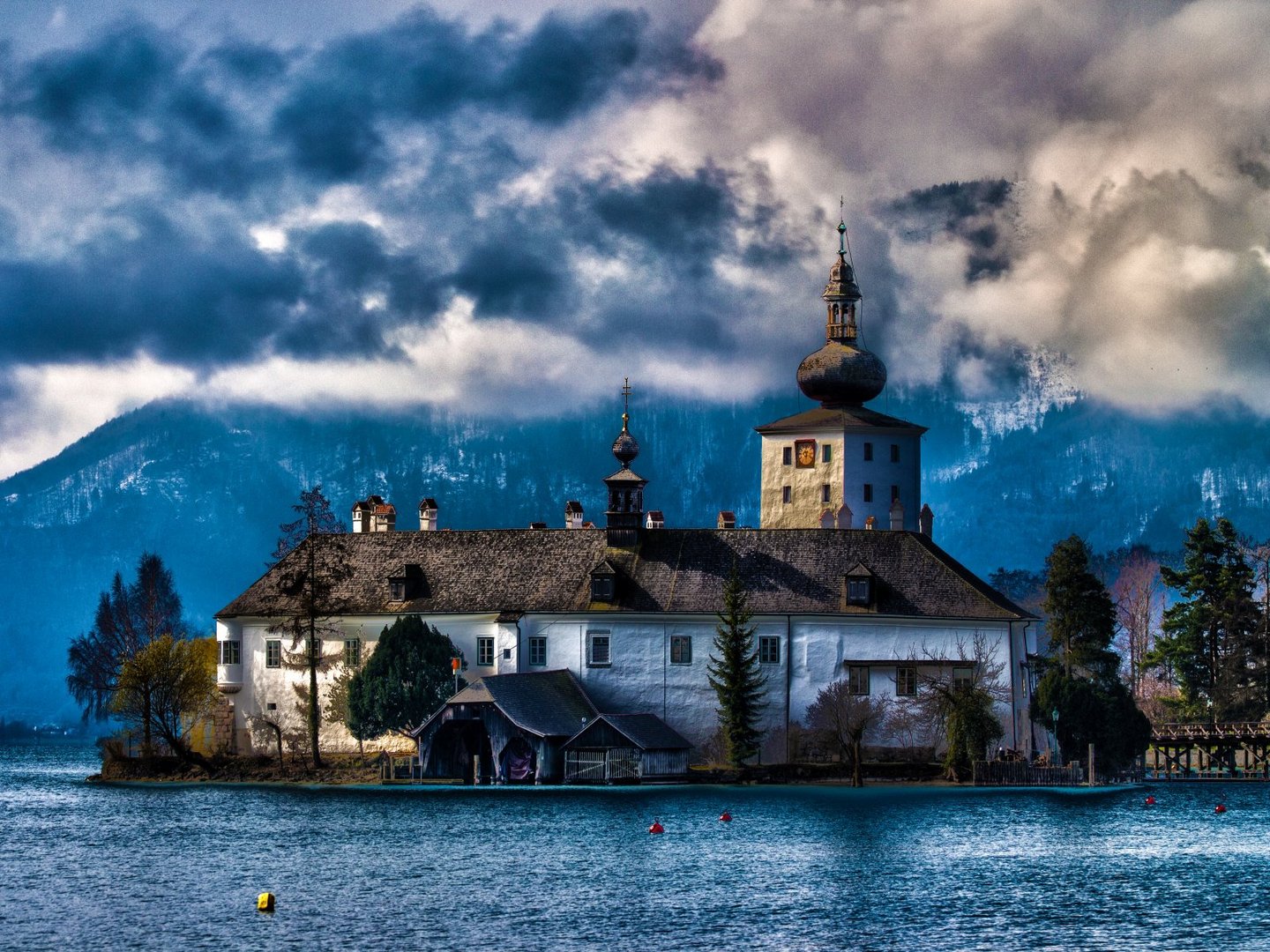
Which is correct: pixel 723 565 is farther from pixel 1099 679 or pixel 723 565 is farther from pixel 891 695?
pixel 1099 679

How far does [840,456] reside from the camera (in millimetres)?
129750

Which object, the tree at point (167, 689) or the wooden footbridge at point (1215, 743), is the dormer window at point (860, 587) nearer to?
the wooden footbridge at point (1215, 743)

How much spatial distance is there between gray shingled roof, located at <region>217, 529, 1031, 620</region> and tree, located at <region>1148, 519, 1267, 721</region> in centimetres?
1593

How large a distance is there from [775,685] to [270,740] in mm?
22860

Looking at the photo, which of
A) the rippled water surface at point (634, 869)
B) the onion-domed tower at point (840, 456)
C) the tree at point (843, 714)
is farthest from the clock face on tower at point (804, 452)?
the rippled water surface at point (634, 869)

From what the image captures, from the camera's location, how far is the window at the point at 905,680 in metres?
102

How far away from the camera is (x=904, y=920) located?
5903 centimetres

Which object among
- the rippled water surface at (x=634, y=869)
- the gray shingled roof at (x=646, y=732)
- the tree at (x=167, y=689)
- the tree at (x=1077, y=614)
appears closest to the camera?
the rippled water surface at (x=634, y=869)

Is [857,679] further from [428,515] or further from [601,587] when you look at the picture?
[428,515]

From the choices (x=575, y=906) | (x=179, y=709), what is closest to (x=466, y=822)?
(x=575, y=906)

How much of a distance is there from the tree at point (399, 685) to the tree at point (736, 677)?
11583 mm

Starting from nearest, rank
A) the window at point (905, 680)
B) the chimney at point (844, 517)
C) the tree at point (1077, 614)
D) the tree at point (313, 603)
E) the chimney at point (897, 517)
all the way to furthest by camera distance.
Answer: the window at point (905, 680) < the tree at point (313, 603) < the tree at point (1077, 614) < the chimney at point (897, 517) < the chimney at point (844, 517)

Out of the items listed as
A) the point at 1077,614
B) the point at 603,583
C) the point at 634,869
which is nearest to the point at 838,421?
the point at 1077,614

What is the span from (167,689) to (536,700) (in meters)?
18.7
